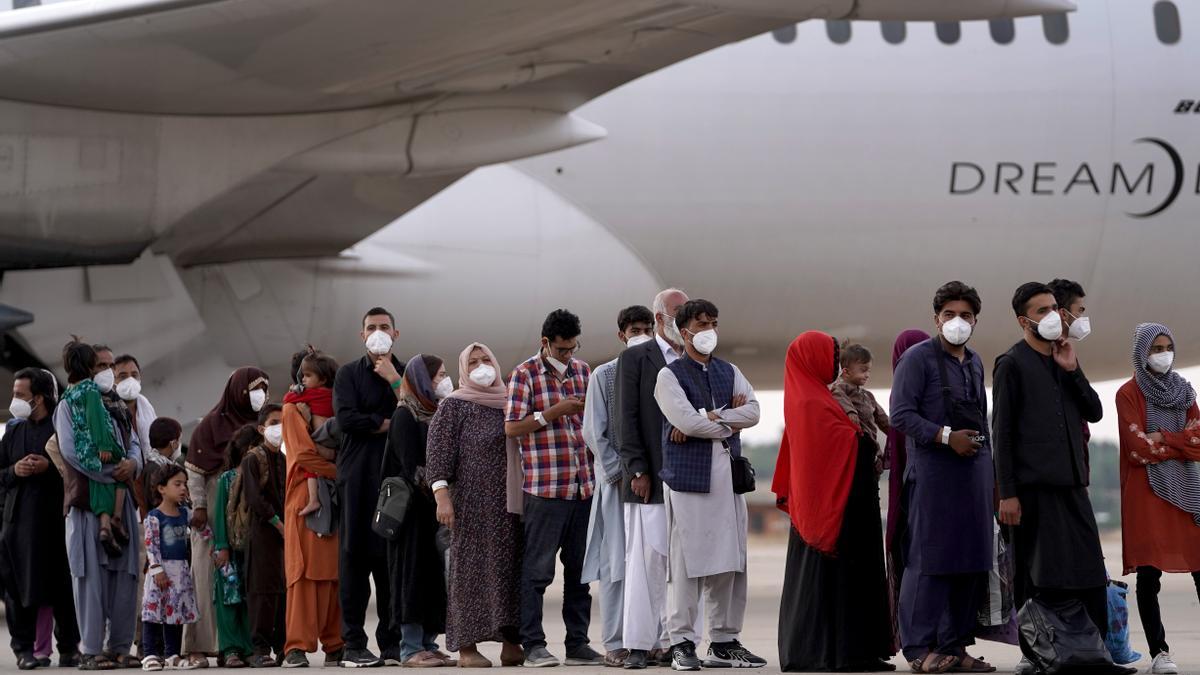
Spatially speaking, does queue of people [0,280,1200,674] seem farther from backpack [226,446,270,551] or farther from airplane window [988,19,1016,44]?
airplane window [988,19,1016,44]

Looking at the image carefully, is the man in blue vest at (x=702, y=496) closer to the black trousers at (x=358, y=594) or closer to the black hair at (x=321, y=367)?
the black trousers at (x=358, y=594)

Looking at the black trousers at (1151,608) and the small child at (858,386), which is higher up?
the small child at (858,386)

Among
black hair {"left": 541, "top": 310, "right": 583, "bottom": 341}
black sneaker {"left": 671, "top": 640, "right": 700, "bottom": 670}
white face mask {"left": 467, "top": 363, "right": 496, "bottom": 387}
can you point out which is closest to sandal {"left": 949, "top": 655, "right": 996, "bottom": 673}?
black sneaker {"left": 671, "top": 640, "right": 700, "bottom": 670}

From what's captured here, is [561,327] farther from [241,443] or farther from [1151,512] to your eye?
[1151,512]

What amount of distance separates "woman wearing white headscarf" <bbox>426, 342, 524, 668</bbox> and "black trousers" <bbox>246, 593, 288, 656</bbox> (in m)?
0.96

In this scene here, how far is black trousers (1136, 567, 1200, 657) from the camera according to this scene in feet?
24.4

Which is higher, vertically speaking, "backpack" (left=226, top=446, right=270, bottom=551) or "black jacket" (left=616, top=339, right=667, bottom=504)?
"black jacket" (left=616, top=339, right=667, bottom=504)

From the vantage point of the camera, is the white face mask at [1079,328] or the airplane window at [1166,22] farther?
the airplane window at [1166,22]

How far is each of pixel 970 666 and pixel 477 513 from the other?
2239 mm

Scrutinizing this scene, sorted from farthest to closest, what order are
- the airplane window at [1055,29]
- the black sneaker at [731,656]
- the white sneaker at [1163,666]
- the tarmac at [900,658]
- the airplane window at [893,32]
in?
the airplane window at [1055,29]
the airplane window at [893,32]
the tarmac at [900,658]
the black sneaker at [731,656]
the white sneaker at [1163,666]

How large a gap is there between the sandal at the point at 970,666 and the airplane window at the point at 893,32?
6.76m

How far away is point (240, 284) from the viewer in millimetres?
11961

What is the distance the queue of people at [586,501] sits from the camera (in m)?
7.34

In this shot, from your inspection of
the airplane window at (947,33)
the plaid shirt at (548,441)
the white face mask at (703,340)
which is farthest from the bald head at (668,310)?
the airplane window at (947,33)
